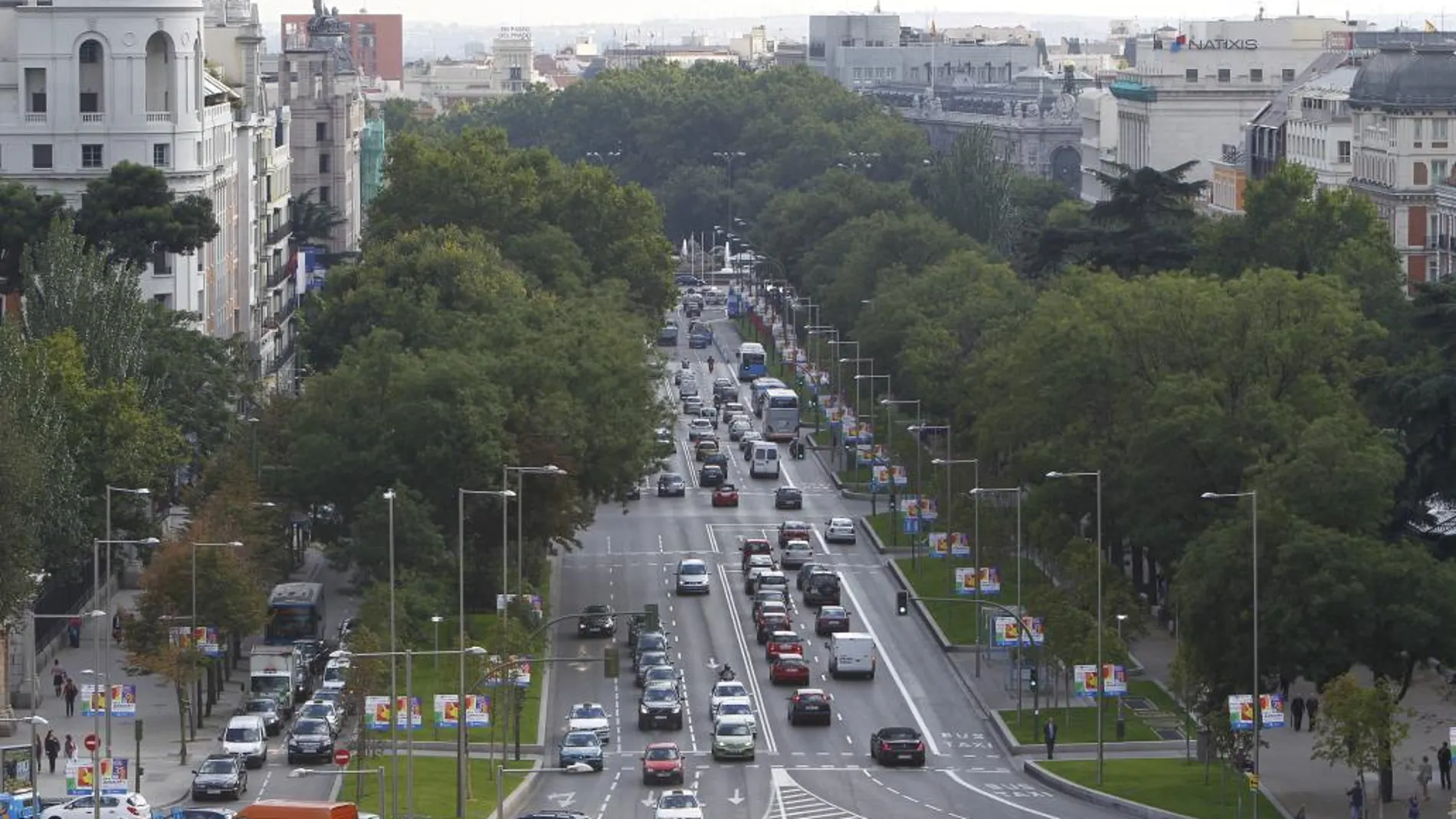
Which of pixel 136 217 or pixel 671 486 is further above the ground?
pixel 136 217

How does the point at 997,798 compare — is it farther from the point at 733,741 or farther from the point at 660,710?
the point at 660,710

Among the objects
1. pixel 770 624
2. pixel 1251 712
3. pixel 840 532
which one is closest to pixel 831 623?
pixel 770 624

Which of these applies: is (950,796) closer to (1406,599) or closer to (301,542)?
(1406,599)

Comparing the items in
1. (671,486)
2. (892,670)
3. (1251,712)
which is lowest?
(892,670)

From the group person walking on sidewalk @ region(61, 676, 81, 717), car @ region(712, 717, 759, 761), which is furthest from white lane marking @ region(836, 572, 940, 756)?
person walking on sidewalk @ region(61, 676, 81, 717)

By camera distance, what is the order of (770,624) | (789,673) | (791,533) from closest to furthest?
(789,673), (770,624), (791,533)

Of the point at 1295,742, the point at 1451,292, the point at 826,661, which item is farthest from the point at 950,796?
the point at 1451,292
